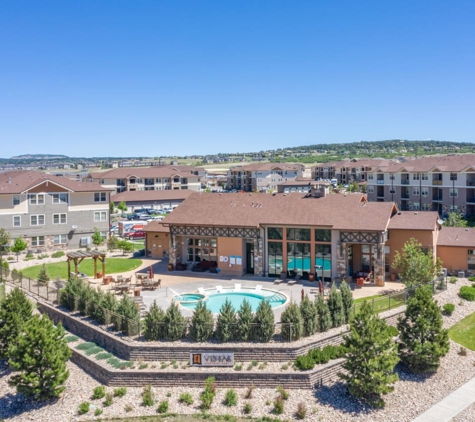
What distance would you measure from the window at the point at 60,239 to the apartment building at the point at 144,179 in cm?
5287

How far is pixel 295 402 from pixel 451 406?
254 inches

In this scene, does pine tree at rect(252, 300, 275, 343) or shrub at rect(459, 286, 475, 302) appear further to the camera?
shrub at rect(459, 286, 475, 302)

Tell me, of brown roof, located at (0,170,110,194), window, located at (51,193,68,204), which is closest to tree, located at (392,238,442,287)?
brown roof, located at (0,170,110,194)

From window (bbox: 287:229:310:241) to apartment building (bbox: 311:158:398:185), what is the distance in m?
88.3

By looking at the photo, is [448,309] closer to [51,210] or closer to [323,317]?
[323,317]

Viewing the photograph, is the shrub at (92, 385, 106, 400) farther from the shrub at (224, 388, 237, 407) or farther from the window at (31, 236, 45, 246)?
the window at (31, 236, 45, 246)

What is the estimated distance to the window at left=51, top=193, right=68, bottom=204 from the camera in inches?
1918

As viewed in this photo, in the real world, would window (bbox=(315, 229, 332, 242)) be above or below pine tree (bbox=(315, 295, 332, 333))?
above

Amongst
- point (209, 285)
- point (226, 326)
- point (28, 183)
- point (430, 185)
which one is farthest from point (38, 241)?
point (430, 185)

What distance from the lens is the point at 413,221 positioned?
112ft

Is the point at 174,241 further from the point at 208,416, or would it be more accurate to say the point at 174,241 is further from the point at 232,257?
the point at 208,416

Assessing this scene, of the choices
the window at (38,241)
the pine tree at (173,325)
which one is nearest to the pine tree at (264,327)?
the pine tree at (173,325)

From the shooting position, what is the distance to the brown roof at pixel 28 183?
154 ft

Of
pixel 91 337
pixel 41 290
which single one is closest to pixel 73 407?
pixel 91 337
